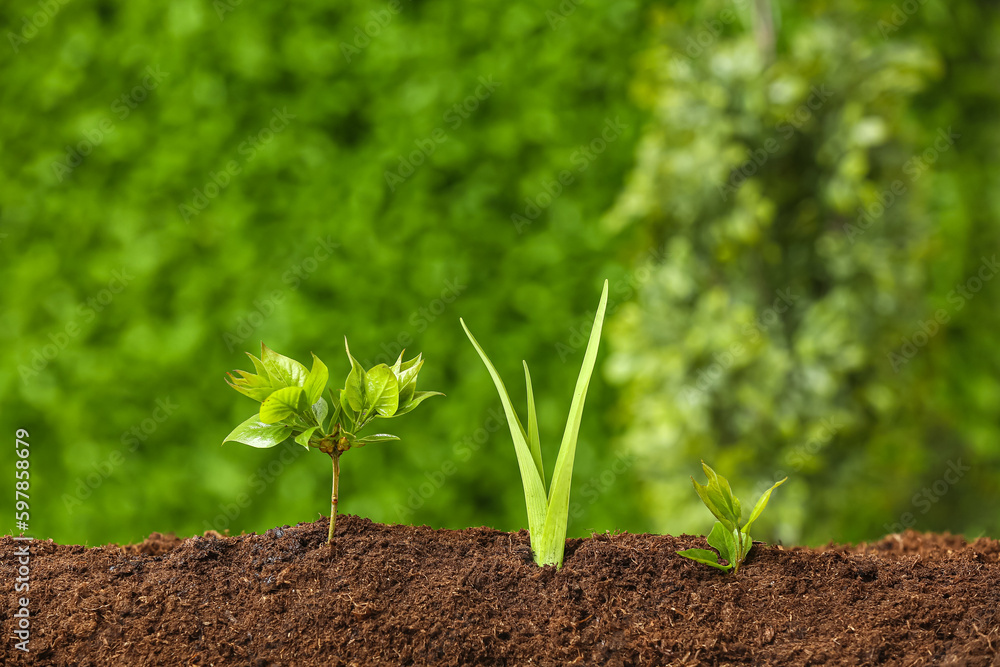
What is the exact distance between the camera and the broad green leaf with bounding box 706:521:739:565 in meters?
1.30

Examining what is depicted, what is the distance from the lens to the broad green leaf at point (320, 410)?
1.30 meters

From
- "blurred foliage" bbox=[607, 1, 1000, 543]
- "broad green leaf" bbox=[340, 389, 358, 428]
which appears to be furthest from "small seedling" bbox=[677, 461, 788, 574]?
"blurred foliage" bbox=[607, 1, 1000, 543]

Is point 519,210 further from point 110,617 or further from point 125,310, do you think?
point 110,617

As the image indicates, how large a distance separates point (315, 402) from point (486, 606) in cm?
45

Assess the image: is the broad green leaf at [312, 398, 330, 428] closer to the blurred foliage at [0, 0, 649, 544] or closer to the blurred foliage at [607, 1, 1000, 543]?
the blurred foliage at [0, 0, 649, 544]

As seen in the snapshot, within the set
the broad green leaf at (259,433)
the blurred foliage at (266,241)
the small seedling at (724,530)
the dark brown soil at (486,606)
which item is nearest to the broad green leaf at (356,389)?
the broad green leaf at (259,433)

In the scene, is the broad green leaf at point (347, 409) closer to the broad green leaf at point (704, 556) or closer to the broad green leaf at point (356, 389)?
the broad green leaf at point (356, 389)

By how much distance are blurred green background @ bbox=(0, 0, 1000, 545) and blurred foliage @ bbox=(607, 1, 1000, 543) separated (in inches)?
0.5

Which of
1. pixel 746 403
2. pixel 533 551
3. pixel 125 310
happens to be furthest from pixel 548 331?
pixel 125 310

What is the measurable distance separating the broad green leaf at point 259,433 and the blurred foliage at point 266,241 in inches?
49.0

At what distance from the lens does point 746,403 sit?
2.41 m

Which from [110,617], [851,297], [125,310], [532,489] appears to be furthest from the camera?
[125,310]

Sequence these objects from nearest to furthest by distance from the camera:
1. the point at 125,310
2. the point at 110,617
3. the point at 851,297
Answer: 1. the point at 110,617
2. the point at 851,297
3. the point at 125,310

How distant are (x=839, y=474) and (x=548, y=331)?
3.52 ft
